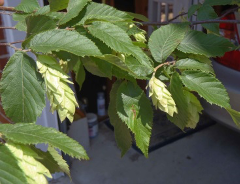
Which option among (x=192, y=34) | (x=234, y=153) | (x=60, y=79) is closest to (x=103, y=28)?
(x=60, y=79)

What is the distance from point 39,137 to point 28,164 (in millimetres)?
53

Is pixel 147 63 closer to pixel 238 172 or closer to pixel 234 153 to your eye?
pixel 238 172

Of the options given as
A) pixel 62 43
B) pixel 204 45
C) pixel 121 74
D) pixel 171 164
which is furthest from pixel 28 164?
pixel 171 164

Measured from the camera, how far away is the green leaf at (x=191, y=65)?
0.90 m

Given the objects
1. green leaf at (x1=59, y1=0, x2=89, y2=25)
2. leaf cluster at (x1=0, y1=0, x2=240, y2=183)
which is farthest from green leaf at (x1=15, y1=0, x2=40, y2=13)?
green leaf at (x1=59, y1=0, x2=89, y2=25)

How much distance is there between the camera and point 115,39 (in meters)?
0.80

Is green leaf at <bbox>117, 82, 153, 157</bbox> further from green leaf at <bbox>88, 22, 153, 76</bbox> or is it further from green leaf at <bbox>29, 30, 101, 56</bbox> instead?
green leaf at <bbox>29, 30, 101, 56</bbox>

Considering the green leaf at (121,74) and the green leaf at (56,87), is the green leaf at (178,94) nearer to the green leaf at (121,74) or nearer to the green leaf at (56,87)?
the green leaf at (121,74)

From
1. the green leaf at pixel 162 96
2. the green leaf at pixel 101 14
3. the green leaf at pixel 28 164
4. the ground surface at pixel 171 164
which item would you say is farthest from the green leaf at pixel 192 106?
the ground surface at pixel 171 164

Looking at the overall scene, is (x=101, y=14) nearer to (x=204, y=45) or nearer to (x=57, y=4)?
(x=57, y=4)

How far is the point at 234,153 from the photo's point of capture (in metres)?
3.17

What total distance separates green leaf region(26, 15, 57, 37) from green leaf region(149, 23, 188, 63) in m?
0.31

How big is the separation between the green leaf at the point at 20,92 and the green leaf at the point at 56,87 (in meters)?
0.04

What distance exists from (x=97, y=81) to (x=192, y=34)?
2720mm
